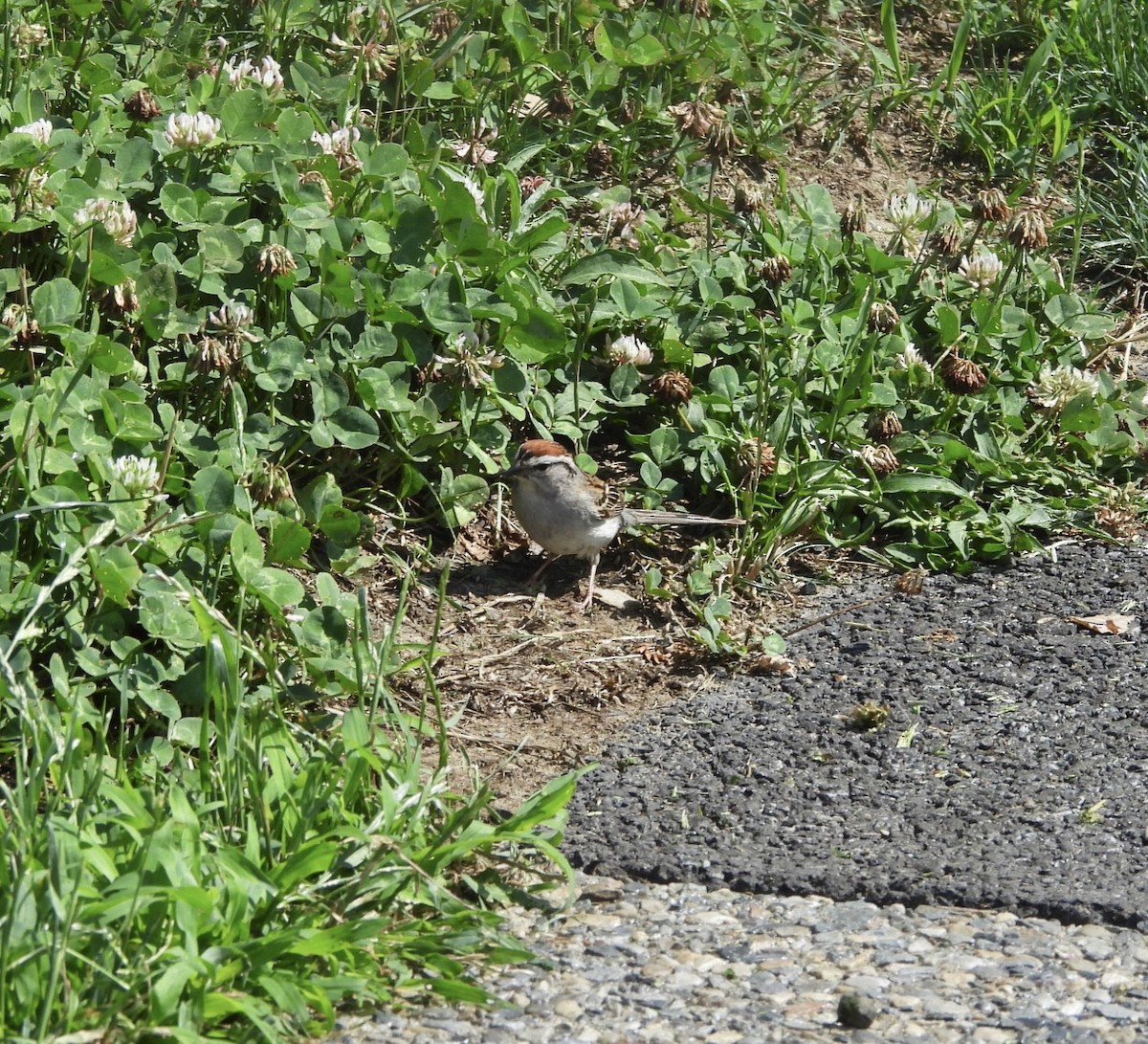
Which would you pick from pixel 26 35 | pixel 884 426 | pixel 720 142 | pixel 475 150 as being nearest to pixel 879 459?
pixel 884 426

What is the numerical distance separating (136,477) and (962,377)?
9.97 feet

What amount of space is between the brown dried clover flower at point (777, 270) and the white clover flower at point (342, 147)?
159 cm

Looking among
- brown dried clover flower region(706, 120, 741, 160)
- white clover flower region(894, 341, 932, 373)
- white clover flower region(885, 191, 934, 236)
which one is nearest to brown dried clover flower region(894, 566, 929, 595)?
white clover flower region(894, 341, 932, 373)

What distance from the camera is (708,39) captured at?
7203mm

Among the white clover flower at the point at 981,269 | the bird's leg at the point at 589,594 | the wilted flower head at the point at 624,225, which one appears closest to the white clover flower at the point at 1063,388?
the white clover flower at the point at 981,269

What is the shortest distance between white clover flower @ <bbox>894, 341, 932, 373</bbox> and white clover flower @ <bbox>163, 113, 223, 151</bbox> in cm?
267

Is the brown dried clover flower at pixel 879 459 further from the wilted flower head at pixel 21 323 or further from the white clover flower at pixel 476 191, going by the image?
the wilted flower head at pixel 21 323

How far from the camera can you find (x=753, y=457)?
5.51 metres

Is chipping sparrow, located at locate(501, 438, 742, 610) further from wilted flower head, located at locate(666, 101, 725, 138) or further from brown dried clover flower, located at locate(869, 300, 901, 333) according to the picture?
wilted flower head, located at locate(666, 101, 725, 138)

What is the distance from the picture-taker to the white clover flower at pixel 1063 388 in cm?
595

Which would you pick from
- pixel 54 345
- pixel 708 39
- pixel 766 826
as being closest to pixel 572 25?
pixel 708 39

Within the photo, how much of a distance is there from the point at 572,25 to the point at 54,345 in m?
3.38

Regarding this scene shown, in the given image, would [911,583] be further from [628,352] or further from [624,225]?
[624,225]

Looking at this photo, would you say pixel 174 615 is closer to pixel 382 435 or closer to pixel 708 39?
pixel 382 435
